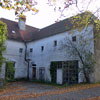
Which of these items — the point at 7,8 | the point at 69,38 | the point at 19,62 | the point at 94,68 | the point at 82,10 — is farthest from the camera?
the point at 19,62

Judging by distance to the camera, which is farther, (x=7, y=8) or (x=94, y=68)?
(x=94, y=68)

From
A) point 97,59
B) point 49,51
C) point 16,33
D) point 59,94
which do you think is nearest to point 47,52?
point 49,51

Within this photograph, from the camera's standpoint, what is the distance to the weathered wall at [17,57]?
2030 cm

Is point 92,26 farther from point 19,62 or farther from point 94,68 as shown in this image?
point 19,62

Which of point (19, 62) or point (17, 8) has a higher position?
point (17, 8)

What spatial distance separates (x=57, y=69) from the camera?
17156mm

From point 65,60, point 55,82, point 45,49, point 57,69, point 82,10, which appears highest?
point 82,10

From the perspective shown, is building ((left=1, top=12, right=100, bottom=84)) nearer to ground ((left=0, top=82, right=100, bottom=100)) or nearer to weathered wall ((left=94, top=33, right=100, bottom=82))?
weathered wall ((left=94, top=33, right=100, bottom=82))

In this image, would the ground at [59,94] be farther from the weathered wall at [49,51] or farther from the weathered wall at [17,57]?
the weathered wall at [17,57]

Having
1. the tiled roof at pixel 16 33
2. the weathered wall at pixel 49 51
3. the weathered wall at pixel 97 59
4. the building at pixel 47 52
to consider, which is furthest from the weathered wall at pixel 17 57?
the weathered wall at pixel 97 59

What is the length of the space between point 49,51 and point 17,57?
6095 mm

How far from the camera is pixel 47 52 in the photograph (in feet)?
62.7

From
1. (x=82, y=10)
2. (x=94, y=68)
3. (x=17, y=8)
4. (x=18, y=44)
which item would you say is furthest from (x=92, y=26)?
(x=18, y=44)

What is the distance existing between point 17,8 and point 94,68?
11.0m
